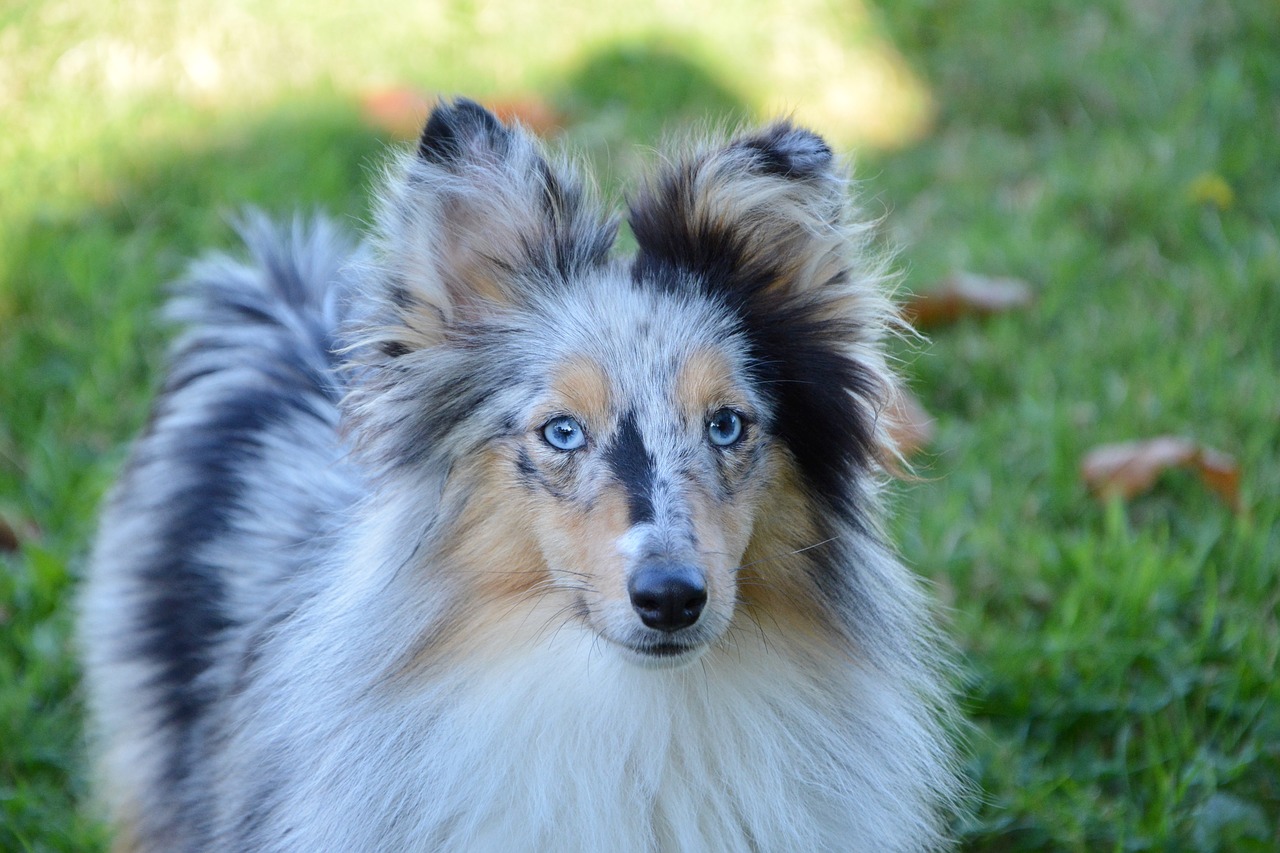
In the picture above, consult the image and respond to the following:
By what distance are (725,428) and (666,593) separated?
51cm

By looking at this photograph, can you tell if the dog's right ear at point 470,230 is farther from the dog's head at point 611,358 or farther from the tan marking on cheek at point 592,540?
the tan marking on cheek at point 592,540

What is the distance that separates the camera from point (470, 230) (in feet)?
9.95

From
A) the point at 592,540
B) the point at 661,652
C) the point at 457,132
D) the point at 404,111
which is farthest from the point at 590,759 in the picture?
the point at 404,111

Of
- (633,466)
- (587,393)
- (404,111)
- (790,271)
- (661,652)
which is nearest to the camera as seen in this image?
(661,652)

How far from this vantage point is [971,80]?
792 centimetres

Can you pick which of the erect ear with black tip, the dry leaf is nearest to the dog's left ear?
the erect ear with black tip

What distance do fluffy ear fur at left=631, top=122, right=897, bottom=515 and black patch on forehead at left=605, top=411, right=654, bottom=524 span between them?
40cm

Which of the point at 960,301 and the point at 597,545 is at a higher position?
the point at 960,301

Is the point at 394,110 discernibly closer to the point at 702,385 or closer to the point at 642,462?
the point at 702,385

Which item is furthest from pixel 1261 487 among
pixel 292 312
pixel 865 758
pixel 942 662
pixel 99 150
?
pixel 99 150

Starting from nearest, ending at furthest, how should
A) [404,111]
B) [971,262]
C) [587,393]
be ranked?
[587,393], [971,262], [404,111]

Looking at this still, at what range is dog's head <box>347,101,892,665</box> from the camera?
2.82 metres

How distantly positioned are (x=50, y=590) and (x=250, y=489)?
1.17m

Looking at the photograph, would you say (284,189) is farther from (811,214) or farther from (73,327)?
(811,214)
